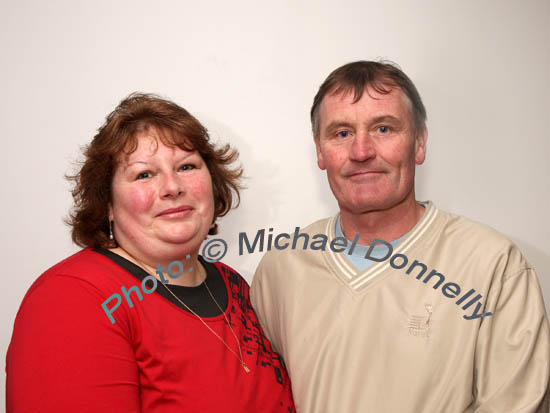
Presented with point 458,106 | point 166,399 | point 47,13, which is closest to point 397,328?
point 166,399

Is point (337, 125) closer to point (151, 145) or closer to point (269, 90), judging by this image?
point (151, 145)

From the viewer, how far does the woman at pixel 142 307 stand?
966 mm

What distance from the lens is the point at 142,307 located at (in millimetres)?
1105

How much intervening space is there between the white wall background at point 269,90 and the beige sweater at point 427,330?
70 centimetres

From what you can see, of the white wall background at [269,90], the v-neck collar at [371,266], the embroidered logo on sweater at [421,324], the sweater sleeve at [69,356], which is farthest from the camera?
the white wall background at [269,90]

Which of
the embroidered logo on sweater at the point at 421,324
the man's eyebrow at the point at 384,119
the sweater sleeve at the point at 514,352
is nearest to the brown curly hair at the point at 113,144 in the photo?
the man's eyebrow at the point at 384,119

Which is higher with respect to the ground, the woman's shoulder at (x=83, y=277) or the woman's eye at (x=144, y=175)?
the woman's eye at (x=144, y=175)

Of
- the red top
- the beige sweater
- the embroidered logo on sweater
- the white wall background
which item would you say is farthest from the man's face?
the white wall background

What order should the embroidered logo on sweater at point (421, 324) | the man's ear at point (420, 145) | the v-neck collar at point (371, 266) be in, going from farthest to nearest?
the man's ear at point (420, 145)
the v-neck collar at point (371, 266)
the embroidered logo on sweater at point (421, 324)

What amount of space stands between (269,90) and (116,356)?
1.32 m

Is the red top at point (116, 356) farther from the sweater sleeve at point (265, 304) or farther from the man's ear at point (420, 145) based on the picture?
the man's ear at point (420, 145)

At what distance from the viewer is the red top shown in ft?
3.11

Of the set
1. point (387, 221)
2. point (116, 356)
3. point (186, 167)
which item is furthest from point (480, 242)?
point (116, 356)

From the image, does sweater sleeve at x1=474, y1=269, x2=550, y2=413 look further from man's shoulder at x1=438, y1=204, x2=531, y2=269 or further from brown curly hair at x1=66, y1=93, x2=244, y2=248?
brown curly hair at x1=66, y1=93, x2=244, y2=248
